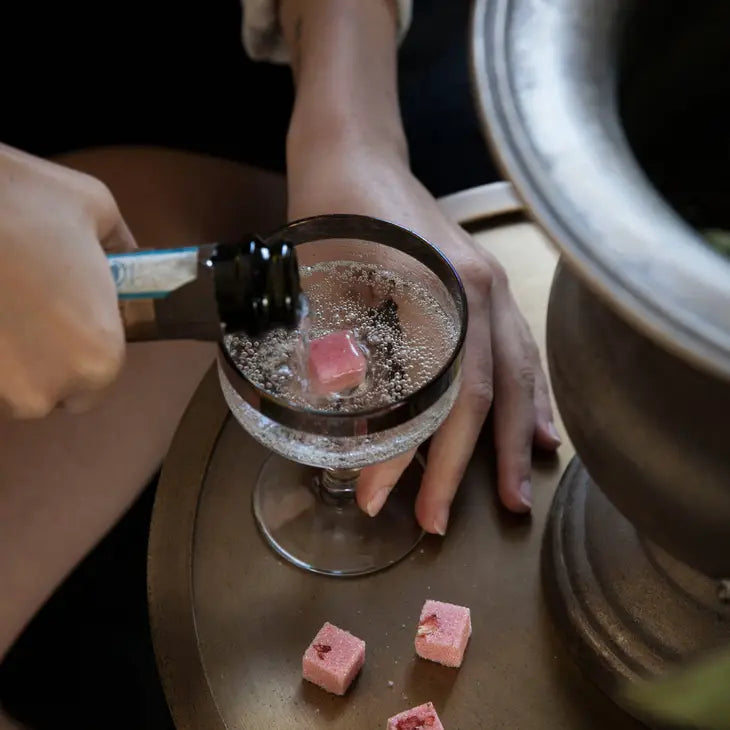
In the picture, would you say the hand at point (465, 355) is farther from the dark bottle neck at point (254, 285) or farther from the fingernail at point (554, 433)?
the dark bottle neck at point (254, 285)

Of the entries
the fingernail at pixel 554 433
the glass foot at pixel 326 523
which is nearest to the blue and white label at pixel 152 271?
the glass foot at pixel 326 523

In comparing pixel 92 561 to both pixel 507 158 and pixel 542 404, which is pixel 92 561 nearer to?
pixel 542 404

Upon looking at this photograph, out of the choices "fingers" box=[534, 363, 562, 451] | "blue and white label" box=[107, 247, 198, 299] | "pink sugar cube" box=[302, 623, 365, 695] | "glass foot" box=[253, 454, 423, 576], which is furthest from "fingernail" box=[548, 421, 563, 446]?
"blue and white label" box=[107, 247, 198, 299]

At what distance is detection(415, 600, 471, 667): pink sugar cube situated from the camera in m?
0.57

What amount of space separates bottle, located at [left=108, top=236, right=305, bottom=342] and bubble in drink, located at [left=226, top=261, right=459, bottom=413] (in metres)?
0.07

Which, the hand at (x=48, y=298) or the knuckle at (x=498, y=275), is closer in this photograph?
the hand at (x=48, y=298)

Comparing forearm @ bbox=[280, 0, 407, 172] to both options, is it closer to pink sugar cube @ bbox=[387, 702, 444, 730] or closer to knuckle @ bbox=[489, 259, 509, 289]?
knuckle @ bbox=[489, 259, 509, 289]

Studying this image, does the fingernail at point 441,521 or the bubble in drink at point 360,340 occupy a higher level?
the bubble in drink at point 360,340

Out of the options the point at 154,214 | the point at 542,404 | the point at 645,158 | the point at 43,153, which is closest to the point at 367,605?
the point at 542,404

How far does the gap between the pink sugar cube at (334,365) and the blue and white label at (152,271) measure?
0.40 feet

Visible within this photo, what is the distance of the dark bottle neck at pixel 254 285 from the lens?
45 cm

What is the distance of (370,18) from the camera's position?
82cm

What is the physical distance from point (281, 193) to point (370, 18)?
26 cm

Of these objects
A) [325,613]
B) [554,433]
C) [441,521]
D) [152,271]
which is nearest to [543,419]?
[554,433]
